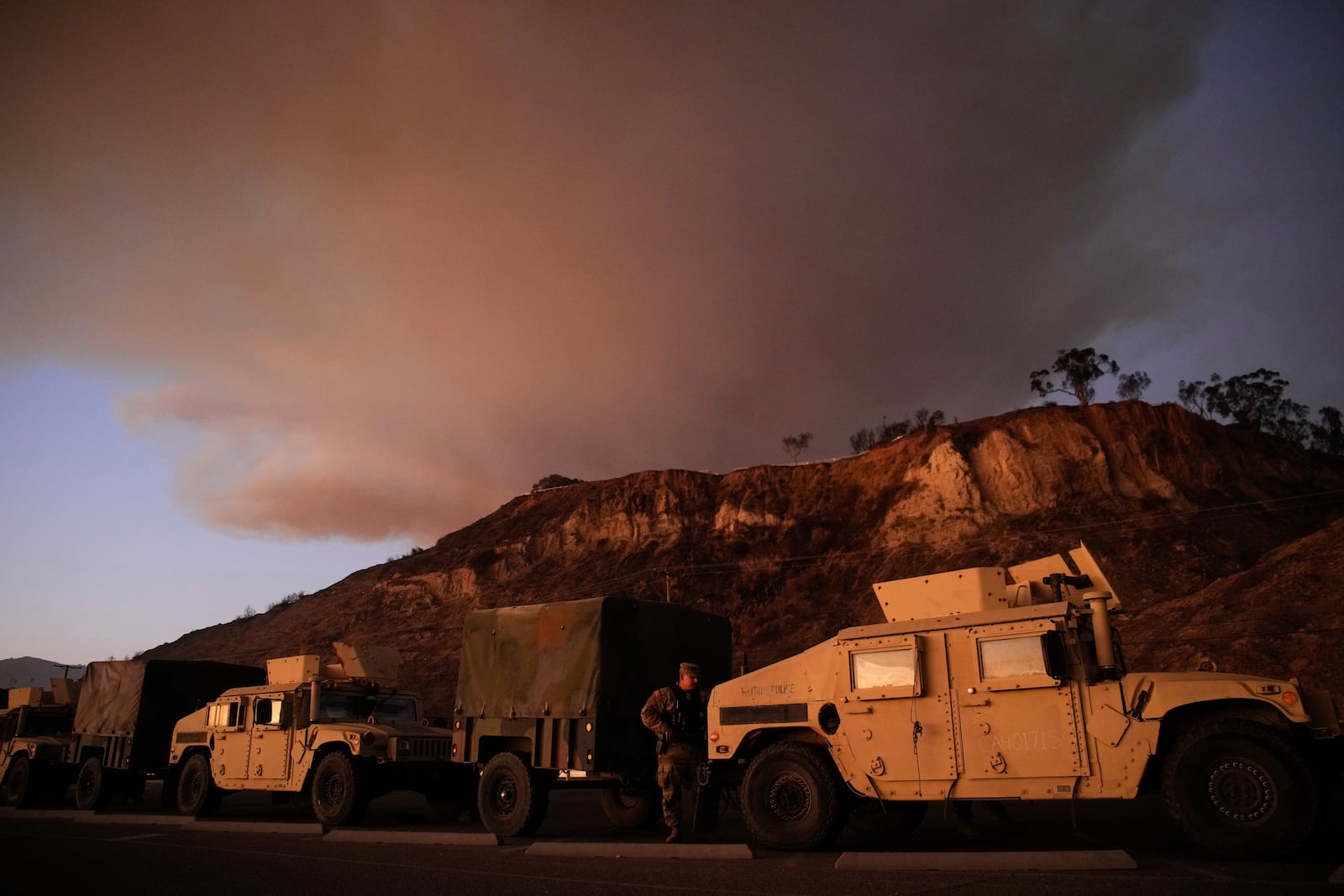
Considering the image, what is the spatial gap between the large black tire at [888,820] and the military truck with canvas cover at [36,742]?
57.0ft

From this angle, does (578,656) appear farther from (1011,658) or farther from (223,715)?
(223,715)

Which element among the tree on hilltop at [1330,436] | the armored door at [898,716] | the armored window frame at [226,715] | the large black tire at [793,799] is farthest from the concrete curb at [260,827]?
the tree on hilltop at [1330,436]

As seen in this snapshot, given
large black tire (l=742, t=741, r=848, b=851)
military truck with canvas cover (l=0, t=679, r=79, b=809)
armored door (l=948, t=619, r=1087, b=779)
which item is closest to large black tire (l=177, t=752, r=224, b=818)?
military truck with canvas cover (l=0, t=679, r=79, b=809)

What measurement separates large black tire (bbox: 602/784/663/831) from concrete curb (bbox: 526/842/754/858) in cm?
269

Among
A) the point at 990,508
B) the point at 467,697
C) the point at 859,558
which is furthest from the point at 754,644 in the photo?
the point at 467,697

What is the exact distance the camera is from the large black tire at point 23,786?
1839 cm

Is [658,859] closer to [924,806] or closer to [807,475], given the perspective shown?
[924,806]

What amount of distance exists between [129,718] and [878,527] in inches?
1547

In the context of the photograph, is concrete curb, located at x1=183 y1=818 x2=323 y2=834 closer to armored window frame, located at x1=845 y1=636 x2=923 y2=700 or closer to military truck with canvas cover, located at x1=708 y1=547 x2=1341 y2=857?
military truck with canvas cover, located at x1=708 y1=547 x2=1341 y2=857

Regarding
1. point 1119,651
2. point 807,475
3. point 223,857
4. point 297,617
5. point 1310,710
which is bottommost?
point 223,857

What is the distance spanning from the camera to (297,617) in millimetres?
65750

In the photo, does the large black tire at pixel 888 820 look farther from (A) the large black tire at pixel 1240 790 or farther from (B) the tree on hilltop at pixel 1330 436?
(B) the tree on hilltop at pixel 1330 436

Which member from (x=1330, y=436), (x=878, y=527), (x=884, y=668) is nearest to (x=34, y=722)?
(x=884, y=668)

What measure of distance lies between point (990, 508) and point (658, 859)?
41.4 m
